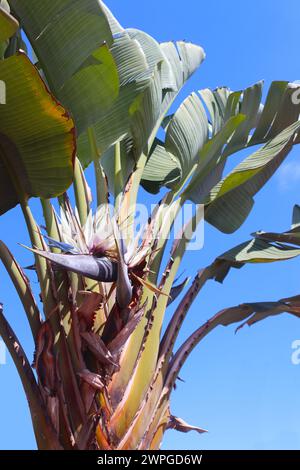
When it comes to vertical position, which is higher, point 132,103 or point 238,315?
point 132,103

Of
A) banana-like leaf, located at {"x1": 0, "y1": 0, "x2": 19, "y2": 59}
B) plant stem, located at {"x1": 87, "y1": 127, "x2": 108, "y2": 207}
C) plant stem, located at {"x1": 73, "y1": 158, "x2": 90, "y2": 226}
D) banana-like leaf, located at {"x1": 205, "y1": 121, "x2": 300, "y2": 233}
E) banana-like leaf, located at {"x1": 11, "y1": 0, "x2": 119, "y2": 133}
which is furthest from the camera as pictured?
banana-like leaf, located at {"x1": 205, "y1": 121, "x2": 300, "y2": 233}

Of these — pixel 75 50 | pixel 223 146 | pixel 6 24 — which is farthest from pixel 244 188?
pixel 6 24

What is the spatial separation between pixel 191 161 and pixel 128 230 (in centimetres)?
100

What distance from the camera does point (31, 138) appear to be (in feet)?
8.59

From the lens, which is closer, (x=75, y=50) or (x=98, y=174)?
(x=75, y=50)

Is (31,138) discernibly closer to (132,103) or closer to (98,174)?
(98,174)

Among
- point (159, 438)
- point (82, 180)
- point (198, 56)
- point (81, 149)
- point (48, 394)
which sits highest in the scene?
point (198, 56)

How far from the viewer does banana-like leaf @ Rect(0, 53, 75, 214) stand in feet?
7.72

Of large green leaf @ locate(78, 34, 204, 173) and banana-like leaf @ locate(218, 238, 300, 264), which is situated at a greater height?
large green leaf @ locate(78, 34, 204, 173)

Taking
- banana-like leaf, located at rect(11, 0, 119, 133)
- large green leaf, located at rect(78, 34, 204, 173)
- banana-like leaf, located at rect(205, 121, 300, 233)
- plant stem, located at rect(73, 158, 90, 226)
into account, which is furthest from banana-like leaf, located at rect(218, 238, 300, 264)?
banana-like leaf, located at rect(11, 0, 119, 133)

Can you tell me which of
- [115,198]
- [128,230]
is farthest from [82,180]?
[128,230]

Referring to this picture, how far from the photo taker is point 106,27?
2850 millimetres

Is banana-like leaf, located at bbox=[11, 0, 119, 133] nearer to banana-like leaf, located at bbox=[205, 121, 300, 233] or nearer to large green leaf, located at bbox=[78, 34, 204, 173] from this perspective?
large green leaf, located at bbox=[78, 34, 204, 173]

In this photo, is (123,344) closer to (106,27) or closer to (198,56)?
(106,27)
